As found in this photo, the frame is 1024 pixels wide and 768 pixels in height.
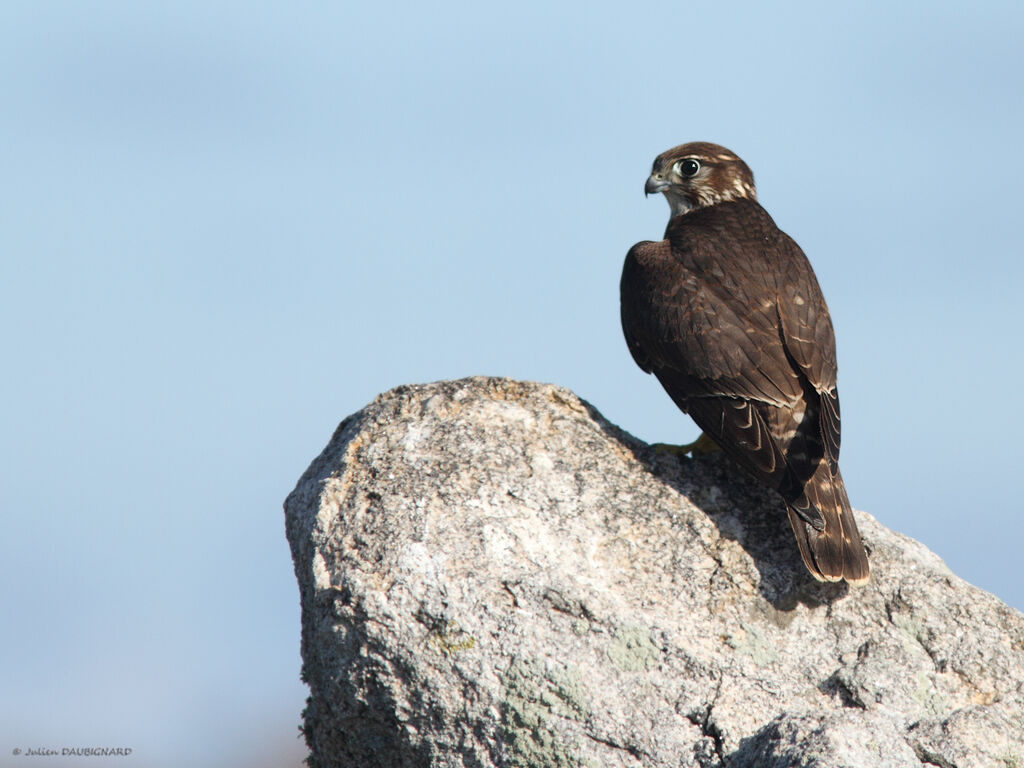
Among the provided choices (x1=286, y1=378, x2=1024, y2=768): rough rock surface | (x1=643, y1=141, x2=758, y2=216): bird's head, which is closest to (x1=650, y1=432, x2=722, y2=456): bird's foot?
(x1=286, y1=378, x2=1024, y2=768): rough rock surface

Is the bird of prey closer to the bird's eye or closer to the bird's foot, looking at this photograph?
the bird's foot

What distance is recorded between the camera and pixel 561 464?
4.83 m

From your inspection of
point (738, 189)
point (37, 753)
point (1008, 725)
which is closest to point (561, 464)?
point (1008, 725)

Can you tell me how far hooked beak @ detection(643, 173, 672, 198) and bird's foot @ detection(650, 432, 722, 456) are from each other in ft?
8.75

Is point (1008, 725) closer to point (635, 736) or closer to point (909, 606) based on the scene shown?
point (909, 606)

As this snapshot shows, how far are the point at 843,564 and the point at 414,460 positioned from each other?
1677 millimetres

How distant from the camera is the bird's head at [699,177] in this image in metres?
7.61

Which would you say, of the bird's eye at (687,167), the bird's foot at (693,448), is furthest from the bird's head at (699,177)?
the bird's foot at (693,448)

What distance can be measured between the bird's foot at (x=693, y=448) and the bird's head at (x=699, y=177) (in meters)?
2.54

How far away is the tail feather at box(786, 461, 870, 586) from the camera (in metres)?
4.52

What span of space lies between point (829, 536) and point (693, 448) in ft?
2.69

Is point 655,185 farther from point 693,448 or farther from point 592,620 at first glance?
point 592,620

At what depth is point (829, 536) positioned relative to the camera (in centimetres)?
459

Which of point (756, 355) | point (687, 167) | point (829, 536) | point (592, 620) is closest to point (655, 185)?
point (687, 167)
